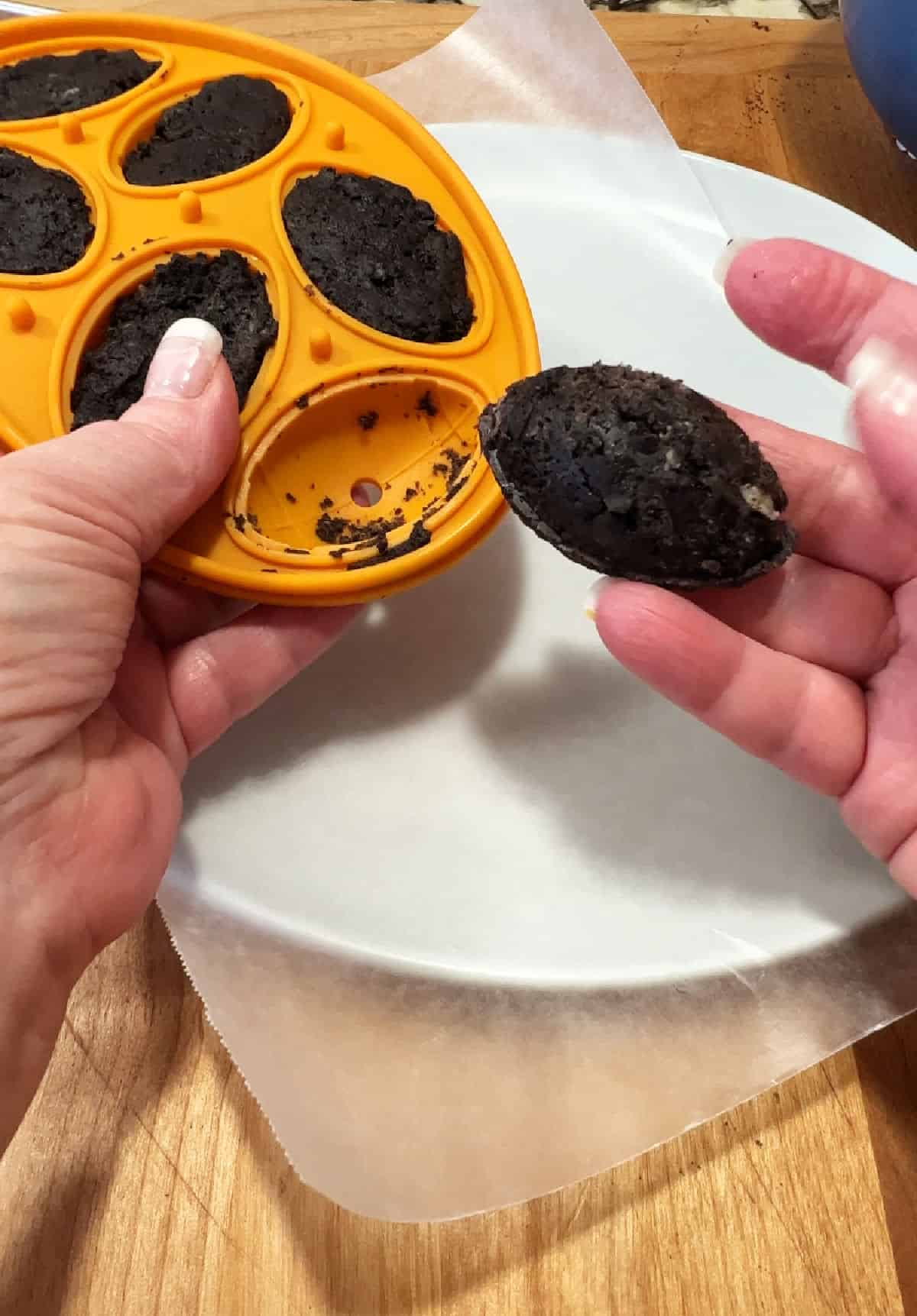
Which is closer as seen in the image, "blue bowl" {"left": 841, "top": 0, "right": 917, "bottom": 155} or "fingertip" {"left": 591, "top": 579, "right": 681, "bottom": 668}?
"fingertip" {"left": 591, "top": 579, "right": 681, "bottom": 668}

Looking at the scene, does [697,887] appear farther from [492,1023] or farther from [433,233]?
[433,233]

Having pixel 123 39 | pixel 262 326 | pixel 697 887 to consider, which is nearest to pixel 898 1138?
pixel 697 887

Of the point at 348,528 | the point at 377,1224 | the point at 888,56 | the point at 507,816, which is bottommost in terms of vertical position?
the point at 377,1224

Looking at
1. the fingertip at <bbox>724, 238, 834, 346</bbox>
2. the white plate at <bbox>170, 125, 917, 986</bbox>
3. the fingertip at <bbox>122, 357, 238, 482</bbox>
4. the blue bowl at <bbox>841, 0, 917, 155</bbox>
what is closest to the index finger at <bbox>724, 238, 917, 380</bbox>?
the fingertip at <bbox>724, 238, 834, 346</bbox>

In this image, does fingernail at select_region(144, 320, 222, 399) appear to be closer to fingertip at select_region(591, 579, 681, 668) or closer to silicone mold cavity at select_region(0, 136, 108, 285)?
Result: silicone mold cavity at select_region(0, 136, 108, 285)

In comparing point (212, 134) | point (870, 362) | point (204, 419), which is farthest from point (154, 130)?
point (870, 362)

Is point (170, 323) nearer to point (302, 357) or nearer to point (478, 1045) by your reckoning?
point (302, 357)

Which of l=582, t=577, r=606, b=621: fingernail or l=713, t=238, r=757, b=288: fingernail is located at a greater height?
l=713, t=238, r=757, b=288: fingernail
